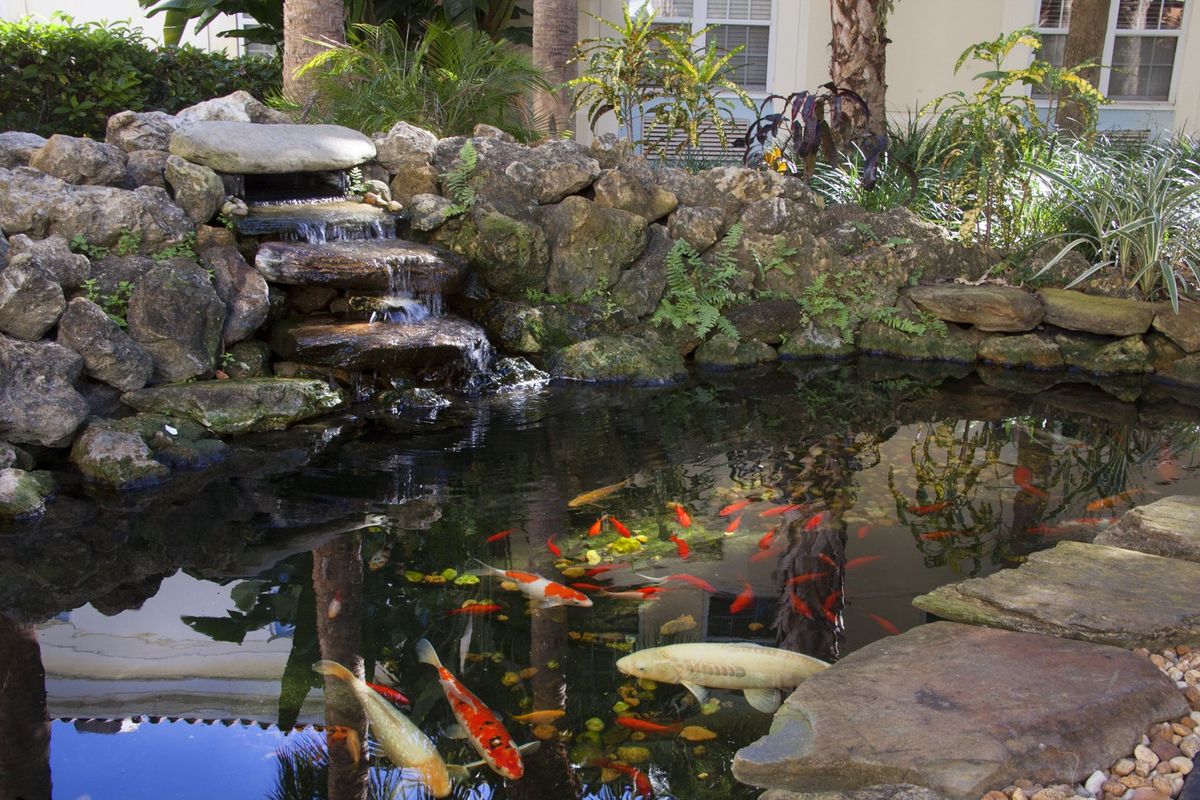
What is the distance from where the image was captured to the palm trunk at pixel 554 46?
952 cm

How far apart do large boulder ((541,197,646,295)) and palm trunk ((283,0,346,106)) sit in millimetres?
2702

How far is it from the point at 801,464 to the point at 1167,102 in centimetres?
1003

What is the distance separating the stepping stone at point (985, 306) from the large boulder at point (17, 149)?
6968mm

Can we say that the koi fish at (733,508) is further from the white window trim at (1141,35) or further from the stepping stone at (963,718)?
the white window trim at (1141,35)

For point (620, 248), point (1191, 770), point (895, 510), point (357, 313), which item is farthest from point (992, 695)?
point (620, 248)

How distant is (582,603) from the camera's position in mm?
3887

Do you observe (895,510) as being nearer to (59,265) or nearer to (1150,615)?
(1150,615)

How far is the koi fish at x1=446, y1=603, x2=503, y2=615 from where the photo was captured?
383cm

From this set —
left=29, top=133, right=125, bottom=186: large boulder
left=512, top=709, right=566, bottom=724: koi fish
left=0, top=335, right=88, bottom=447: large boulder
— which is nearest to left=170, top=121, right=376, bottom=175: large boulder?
left=29, top=133, right=125, bottom=186: large boulder

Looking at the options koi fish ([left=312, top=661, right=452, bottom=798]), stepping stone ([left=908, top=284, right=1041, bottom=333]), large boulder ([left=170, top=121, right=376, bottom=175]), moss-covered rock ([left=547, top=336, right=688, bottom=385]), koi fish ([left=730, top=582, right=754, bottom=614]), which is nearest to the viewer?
koi fish ([left=312, top=661, right=452, bottom=798])

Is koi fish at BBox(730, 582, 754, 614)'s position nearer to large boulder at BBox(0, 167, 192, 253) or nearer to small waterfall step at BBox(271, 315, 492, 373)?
small waterfall step at BBox(271, 315, 492, 373)

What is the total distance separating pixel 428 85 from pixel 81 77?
3.56 meters

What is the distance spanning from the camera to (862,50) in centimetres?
934

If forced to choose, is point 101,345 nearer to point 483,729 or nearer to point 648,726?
point 483,729
